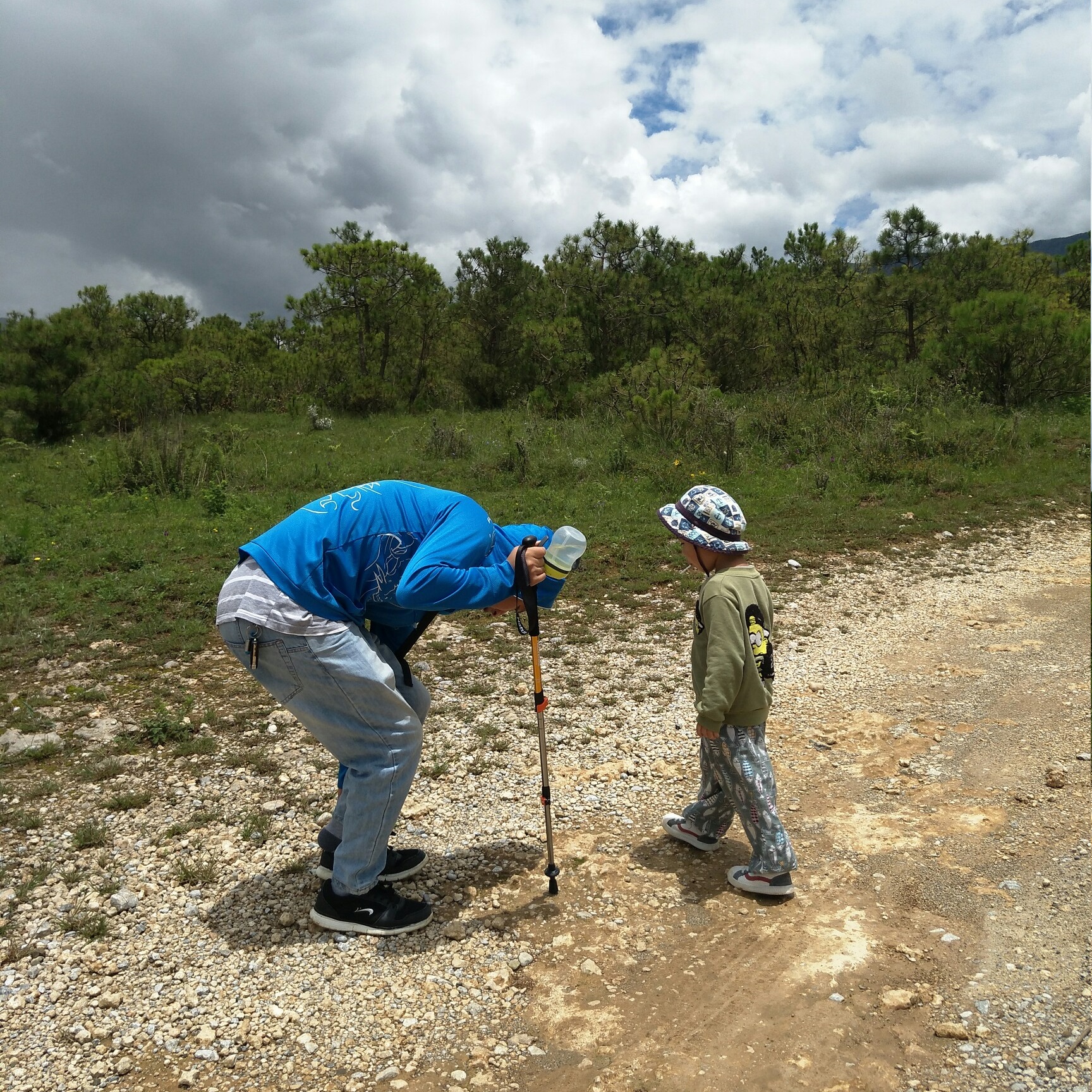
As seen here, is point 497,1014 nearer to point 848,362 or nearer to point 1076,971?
point 1076,971

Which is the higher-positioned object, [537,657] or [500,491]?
[500,491]

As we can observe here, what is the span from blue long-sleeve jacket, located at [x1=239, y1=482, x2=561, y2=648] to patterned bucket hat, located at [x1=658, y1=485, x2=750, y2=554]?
0.96m

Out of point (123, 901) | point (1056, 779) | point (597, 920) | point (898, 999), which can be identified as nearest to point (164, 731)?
point (123, 901)

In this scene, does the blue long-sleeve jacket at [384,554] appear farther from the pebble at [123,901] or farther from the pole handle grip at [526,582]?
the pebble at [123,901]

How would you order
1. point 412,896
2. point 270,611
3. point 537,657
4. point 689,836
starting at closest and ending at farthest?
point 270,611 → point 537,657 → point 412,896 → point 689,836

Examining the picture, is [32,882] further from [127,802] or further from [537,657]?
[537,657]

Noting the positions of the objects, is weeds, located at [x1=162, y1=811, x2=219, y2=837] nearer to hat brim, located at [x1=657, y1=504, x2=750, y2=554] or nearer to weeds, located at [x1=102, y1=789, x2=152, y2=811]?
weeds, located at [x1=102, y1=789, x2=152, y2=811]

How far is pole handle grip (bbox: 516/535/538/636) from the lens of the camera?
127 inches

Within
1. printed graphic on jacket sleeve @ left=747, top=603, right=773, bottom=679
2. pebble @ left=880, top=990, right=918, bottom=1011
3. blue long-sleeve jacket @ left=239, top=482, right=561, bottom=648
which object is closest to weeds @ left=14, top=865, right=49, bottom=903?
blue long-sleeve jacket @ left=239, top=482, right=561, bottom=648

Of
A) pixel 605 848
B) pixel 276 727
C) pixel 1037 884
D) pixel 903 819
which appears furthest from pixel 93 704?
pixel 1037 884

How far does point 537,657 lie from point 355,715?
3.04ft

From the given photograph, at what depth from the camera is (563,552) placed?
3287mm

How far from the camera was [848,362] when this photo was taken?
76.3ft

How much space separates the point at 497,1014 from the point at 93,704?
14.3 ft
